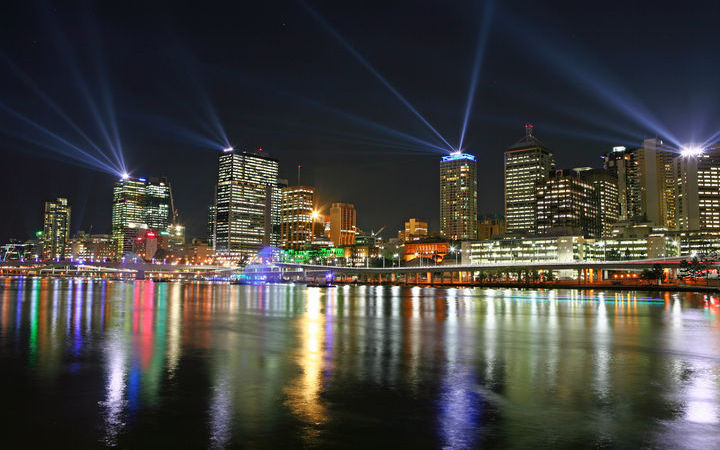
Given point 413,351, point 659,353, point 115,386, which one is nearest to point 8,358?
point 115,386

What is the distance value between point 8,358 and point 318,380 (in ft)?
42.2

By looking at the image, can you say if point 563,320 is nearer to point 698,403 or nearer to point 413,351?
point 413,351

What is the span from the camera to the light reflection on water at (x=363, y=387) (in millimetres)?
11789

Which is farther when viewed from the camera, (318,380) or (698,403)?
(318,380)

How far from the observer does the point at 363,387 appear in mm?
16547

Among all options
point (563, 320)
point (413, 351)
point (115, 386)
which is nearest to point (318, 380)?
point (115, 386)

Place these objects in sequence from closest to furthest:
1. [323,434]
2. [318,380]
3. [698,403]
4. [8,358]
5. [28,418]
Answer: [323,434] < [28,418] < [698,403] < [318,380] < [8,358]

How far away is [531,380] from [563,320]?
25358 mm

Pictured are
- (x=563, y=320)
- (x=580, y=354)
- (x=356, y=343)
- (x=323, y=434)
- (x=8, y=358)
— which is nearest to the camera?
(x=323, y=434)

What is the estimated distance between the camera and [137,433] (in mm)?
11672

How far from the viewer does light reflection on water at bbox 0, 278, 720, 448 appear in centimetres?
1179

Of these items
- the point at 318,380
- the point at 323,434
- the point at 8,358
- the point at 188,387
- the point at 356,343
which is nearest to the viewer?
the point at 323,434

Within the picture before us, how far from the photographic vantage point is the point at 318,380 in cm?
1752

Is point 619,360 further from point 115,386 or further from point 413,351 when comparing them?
point 115,386
